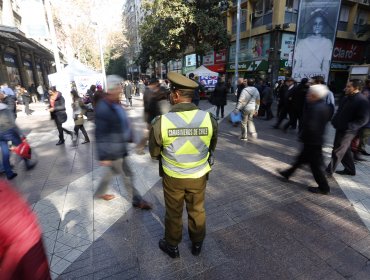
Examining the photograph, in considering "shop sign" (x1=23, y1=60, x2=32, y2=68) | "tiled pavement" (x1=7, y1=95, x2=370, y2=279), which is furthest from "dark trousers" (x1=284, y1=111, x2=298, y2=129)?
"shop sign" (x1=23, y1=60, x2=32, y2=68)

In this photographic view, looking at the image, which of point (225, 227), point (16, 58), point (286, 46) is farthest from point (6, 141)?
point (286, 46)

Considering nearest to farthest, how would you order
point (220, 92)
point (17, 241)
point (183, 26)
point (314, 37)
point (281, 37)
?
point (17, 241) < point (220, 92) < point (314, 37) < point (183, 26) < point (281, 37)

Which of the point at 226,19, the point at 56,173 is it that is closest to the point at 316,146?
the point at 56,173

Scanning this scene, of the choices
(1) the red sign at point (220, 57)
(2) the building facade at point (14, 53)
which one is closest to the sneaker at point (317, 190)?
(2) the building facade at point (14, 53)

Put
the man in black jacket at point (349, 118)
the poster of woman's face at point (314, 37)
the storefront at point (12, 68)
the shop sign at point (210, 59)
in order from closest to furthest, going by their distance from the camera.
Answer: the man in black jacket at point (349, 118)
the poster of woman's face at point (314, 37)
the storefront at point (12, 68)
the shop sign at point (210, 59)

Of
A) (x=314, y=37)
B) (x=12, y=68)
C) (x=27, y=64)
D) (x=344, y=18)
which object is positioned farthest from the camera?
(x=27, y=64)

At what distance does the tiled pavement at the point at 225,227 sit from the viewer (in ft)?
8.40

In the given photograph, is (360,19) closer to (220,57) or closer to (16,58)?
(220,57)

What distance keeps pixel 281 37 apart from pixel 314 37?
8.11 metres

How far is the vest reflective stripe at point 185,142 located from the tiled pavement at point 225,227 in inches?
41.2

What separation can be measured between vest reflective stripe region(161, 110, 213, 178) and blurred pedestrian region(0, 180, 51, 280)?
4.27 feet

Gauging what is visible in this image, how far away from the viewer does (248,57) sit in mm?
23547

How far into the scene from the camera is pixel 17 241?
1092mm

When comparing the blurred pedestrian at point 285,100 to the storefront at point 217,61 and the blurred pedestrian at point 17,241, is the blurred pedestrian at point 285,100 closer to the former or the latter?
the blurred pedestrian at point 17,241
